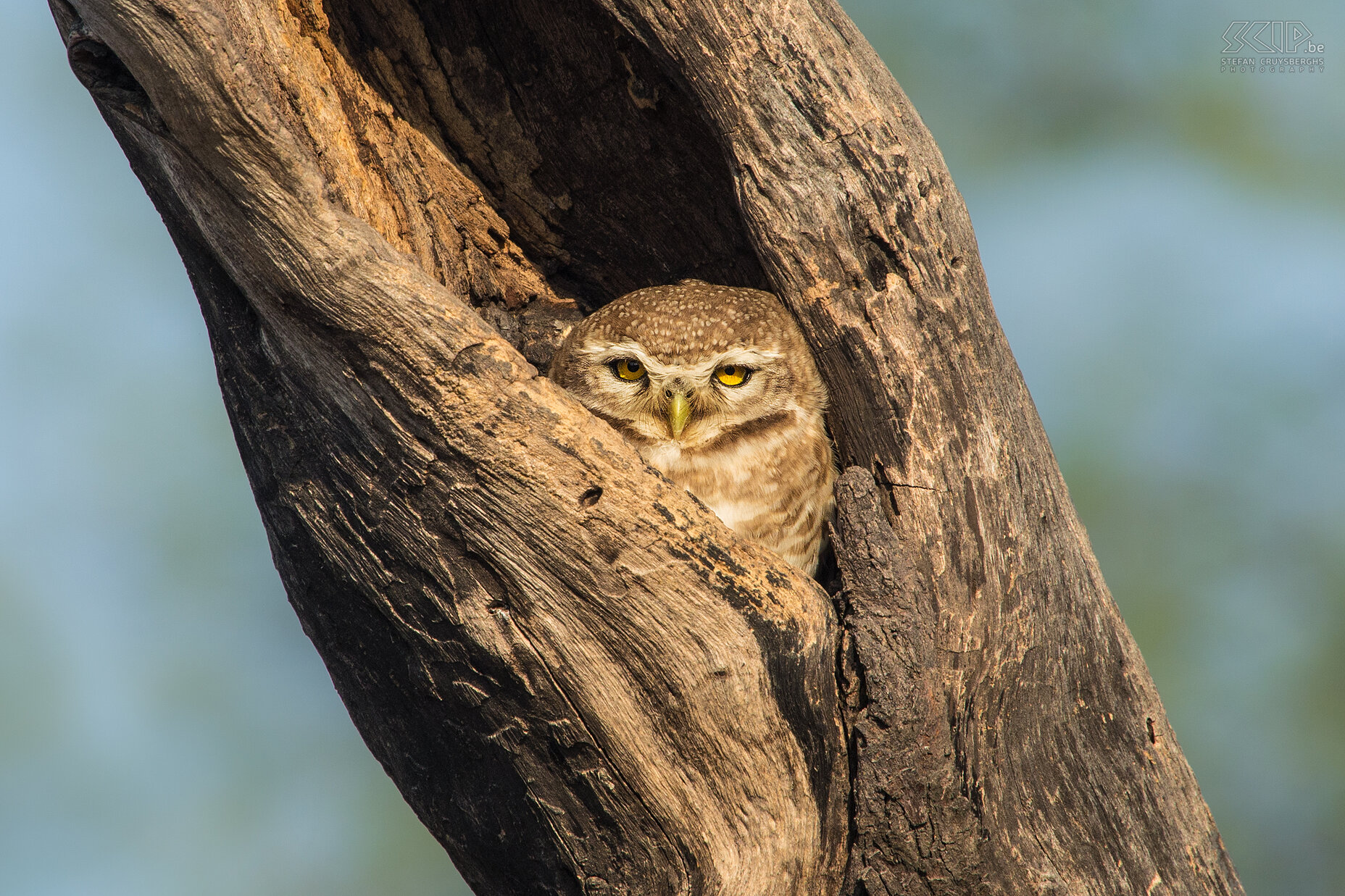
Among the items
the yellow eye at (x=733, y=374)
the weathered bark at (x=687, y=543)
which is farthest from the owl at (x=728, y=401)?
the weathered bark at (x=687, y=543)

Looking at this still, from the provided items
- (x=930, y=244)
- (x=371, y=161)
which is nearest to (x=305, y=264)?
(x=371, y=161)

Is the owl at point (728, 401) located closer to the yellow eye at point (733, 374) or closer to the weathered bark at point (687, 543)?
the yellow eye at point (733, 374)

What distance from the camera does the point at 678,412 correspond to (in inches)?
113

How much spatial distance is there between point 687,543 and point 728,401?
0.70 meters

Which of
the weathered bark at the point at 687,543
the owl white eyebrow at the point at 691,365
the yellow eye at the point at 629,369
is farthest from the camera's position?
the yellow eye at the point at 629,369

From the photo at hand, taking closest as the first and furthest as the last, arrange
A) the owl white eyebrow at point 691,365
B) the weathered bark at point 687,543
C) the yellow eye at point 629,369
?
the weathered bark at point 687,543
the owl white eyebrow at point 691,365
the yellow eye at point 629,369

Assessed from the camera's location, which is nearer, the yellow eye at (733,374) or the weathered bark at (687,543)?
the weathered bark at (687,543)

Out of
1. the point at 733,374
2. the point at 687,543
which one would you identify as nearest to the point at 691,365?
the point at 733,374

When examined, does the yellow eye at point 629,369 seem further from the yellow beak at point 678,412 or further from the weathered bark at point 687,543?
the weathered bark at point 687,543

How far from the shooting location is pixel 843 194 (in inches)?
94.8

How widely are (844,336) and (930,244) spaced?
11.1 inches

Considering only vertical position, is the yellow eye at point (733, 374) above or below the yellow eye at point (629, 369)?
above

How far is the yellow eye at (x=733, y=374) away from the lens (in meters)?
2.86

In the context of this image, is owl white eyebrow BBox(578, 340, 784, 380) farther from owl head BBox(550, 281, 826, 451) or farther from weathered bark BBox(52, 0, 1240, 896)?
weathered bark BBox(52, 0, 1240, 896)
